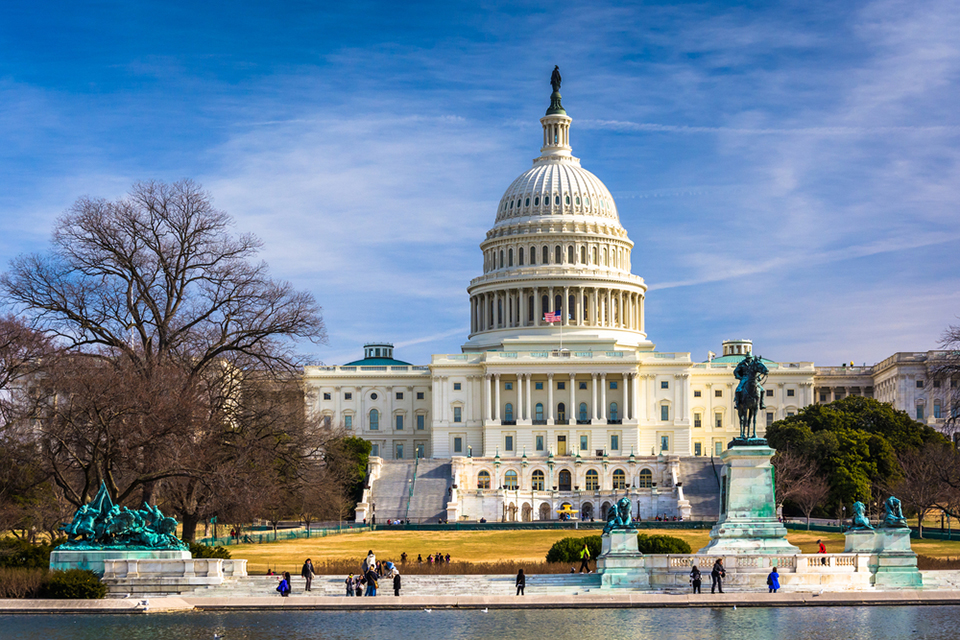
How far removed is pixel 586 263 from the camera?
500 feet

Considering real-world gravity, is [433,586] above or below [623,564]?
below

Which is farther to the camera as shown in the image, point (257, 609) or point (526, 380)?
point (526, 380)

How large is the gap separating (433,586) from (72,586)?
1235 cm

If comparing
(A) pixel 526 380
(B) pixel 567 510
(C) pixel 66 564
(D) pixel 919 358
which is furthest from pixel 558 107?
(C) pixel 66 564

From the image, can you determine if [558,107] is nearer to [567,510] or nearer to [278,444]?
[567,510]

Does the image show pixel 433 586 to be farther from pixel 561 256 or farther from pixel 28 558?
pixel 561 256

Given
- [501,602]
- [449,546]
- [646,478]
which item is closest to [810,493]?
[449,546]

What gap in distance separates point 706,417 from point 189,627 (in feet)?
383

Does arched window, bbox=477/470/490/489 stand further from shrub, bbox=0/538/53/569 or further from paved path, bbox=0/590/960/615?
paved path, bbox=0/590/960/615

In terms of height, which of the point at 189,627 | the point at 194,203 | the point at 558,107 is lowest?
the point at 189,627

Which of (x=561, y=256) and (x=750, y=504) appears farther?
(x=561, y=256)

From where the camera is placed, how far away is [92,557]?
4572cm

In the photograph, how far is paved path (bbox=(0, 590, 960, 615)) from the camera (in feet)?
137

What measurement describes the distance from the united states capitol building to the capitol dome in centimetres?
18
